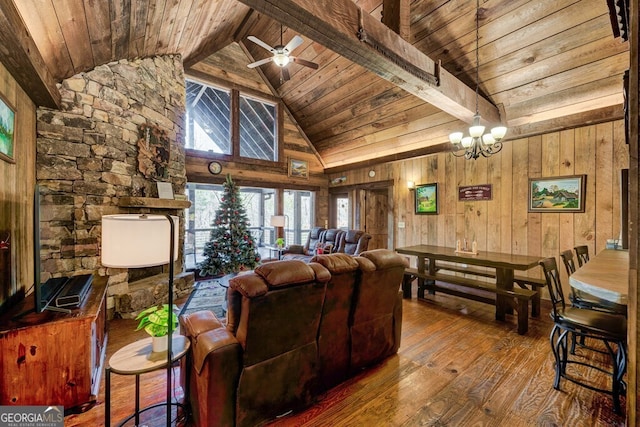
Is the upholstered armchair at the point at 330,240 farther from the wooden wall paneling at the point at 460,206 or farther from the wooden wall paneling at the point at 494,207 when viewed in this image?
the wooden wall paneling at the point at 494,207

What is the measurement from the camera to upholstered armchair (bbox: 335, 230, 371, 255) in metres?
5.26

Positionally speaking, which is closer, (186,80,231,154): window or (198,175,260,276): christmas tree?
(198,175,260,276): christmas tree

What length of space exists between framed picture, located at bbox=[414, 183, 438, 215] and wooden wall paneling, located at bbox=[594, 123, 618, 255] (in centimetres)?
218

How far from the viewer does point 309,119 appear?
6.57 metres

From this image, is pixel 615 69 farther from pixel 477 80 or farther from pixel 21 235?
pixel 21 235

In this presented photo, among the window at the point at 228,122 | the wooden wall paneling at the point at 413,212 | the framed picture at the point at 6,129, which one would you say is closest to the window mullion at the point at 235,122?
the window at the point at 228,122

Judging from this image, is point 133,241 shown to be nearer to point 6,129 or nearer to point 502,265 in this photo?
point 6,129

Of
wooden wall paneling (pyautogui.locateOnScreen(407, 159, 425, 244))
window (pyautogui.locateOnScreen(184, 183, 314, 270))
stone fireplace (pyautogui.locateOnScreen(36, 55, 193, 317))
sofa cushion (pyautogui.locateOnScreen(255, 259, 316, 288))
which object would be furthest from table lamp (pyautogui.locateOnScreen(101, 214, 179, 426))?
window (pyautogui.locateOnScreen(184, 183, 314, 270))

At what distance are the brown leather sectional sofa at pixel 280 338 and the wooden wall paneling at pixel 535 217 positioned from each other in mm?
3225

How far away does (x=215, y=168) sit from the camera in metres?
5.66

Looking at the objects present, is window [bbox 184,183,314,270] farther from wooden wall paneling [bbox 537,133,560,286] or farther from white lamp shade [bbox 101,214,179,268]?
white lamp shade [bbox 101,214,179,268]

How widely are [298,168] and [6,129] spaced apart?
5311 millimetres

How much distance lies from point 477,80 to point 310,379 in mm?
4247

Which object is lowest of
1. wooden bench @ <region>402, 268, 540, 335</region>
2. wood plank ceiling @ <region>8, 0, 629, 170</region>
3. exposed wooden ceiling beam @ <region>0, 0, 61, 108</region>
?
wooden bench @ <region>402, 268, 540, 335</region>
